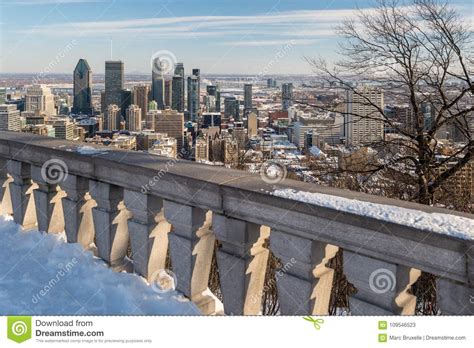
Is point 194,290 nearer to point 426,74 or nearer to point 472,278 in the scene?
point 472,278

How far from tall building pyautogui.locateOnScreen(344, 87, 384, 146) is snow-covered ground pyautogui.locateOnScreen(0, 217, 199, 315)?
7.96 metres

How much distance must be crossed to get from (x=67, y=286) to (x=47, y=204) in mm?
1197

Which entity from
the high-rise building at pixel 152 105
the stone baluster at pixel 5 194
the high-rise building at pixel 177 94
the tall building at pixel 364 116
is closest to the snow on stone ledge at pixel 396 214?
the stone baluster at pixel 5 194

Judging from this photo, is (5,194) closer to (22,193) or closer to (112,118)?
(22,193)

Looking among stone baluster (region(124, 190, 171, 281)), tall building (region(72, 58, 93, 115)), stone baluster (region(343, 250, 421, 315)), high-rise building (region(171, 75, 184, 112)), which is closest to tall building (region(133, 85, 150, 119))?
high-rise building (region(171, 75, 184, 112))

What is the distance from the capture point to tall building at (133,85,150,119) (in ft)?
35.7

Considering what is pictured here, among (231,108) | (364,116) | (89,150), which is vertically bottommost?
(89,150)

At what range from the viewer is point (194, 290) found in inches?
144

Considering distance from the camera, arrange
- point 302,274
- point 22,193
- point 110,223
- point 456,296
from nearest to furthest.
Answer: point 456,296 < point 302,274 < point 110,223 < point 22,193

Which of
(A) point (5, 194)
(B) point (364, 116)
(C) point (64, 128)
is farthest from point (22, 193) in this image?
(B) point (364, 116)

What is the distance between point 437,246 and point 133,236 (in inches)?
91.1

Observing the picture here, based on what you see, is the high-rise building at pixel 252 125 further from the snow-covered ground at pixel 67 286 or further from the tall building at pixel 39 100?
the snow-covered ground at pixel 67 286

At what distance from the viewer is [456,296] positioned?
2.44 metres
